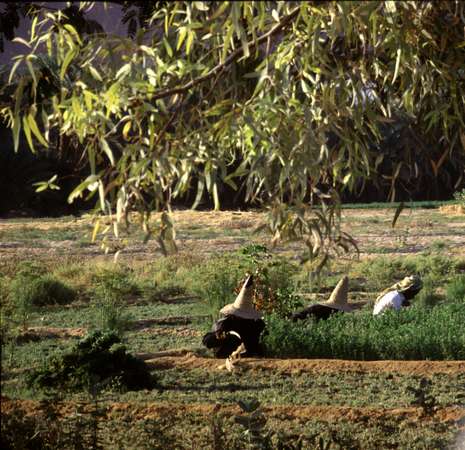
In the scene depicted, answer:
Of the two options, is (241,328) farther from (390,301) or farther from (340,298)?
(390,301)

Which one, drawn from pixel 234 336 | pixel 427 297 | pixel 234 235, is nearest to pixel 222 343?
pixel 234 336

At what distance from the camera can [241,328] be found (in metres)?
8.80

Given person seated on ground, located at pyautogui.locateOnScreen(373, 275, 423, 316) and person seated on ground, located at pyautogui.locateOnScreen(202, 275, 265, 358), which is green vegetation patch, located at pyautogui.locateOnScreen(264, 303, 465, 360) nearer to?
person seated on ground, located at pyautogui.locateOnScreen(202, 275, 265, 358)

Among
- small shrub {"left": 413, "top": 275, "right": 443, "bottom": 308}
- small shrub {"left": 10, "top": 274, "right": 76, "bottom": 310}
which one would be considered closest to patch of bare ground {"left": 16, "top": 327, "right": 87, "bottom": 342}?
small shrub {"left": 10, "top": 274, "right": 76, "bottom": 310}

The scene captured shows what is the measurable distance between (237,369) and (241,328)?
1.18 ft

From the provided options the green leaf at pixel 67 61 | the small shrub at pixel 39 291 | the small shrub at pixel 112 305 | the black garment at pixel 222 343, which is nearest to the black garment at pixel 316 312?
the black garment at pixel 222 343

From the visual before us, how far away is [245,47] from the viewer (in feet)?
11.8

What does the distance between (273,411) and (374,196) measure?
34.3 metres

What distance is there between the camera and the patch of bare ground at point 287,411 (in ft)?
22.1

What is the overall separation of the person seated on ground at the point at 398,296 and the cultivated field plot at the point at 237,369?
1.39ft

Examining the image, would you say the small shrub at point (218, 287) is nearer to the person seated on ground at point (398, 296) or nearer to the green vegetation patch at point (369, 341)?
the person seated on ground at point (398, 296)

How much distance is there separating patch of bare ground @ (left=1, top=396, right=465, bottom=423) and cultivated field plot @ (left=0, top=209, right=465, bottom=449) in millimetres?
12

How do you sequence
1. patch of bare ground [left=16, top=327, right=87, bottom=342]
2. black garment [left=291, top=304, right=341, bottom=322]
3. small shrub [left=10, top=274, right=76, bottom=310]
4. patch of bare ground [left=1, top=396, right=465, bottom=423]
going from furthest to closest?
small shrub [left=10, top=274, right=76, bottom=310], patch of bare ground [left=16, top=327, right=87, bottom=342], black garment [left=291, top=304, right=341, bottom=322], patch of bare ground [left=1, top=396, right=465, bottom=423]

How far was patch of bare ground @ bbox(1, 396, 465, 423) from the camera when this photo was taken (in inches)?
266
